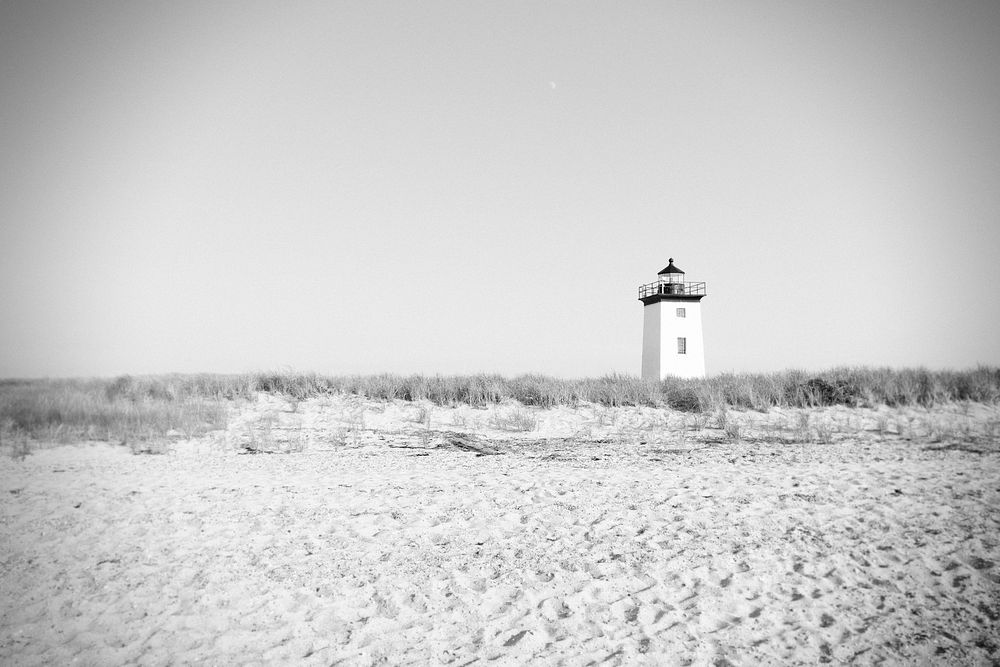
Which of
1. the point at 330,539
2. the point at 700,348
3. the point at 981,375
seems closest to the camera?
the point at 330,539

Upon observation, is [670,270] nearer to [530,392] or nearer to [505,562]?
[530,392]

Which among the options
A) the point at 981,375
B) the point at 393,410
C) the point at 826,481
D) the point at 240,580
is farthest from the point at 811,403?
the point at 240,580

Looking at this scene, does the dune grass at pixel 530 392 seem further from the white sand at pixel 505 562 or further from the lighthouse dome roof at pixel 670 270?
the lighthouse dome roof at pixel 670 270

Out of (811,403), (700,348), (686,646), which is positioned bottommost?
(686,646)

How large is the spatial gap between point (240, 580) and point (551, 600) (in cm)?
274

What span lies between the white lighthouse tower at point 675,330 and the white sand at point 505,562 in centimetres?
2361

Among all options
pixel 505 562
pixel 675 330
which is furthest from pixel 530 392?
pixel 675 330

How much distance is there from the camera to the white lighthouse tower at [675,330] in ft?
108

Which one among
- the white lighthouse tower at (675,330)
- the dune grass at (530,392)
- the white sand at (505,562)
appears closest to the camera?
the white sand at (505,562)

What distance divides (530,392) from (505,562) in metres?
12.1

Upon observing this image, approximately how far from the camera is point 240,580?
500 centimetres

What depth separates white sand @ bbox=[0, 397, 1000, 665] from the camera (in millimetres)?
4012

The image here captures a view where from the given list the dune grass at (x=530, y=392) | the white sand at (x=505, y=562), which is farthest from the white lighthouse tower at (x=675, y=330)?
the white sand at (x=505, y=562)

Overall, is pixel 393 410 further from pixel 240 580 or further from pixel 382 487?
pixel 240 580
